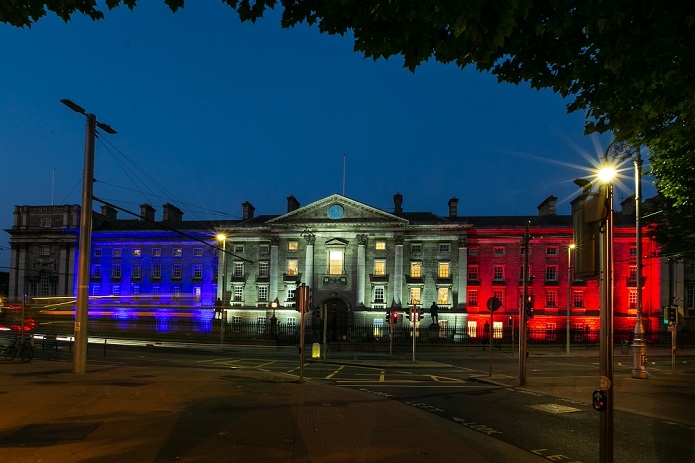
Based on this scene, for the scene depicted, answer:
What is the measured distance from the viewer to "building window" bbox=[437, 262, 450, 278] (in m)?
63.2

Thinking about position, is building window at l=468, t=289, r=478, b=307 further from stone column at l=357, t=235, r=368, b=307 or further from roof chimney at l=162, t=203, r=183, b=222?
roof chimney at l=162, t=203, r=183, b=222

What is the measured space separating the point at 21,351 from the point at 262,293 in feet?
139

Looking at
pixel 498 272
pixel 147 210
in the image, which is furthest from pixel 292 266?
pixel 498 272

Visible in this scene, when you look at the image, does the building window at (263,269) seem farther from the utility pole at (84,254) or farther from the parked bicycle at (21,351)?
the utility pole at (84,254)

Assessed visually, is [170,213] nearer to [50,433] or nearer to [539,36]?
[50,433]

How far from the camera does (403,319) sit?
60719 mm

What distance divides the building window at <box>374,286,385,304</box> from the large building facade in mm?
120

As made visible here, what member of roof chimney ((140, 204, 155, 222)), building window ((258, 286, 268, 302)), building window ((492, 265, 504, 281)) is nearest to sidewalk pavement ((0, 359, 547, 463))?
building window ((258, 286, 268, 302))

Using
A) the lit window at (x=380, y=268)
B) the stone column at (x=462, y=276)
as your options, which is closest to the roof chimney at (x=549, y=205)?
the stone column at (x=462, y=276)

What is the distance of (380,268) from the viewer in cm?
6412

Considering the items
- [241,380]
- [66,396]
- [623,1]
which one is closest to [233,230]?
[241,380]

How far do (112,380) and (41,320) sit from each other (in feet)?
131

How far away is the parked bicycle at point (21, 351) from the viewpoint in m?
23.8

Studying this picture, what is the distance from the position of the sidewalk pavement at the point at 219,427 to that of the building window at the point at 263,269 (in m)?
50.6
